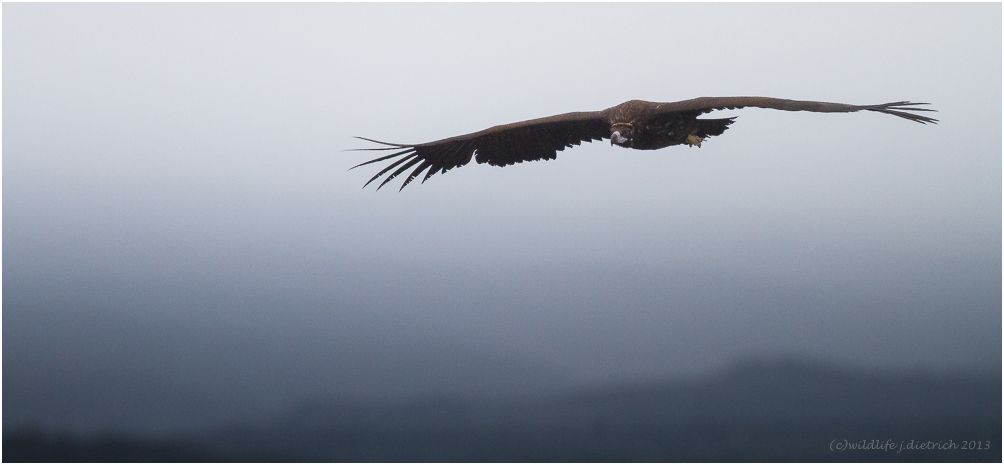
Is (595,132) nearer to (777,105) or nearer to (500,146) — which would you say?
(500,146)

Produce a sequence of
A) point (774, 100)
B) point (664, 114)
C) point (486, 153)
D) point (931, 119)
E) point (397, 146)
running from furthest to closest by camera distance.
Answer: point (486, 153)
point (397, 146)
point (664, 114)
point (774, 100)
point (931, 119)

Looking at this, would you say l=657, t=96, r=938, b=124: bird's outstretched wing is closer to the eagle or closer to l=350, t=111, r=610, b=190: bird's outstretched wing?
the eagle

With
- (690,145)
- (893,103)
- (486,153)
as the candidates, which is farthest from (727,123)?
(486,153)

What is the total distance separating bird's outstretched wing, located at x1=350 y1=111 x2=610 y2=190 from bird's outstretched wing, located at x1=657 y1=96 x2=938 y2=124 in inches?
58.8

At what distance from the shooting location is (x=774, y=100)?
8016mm

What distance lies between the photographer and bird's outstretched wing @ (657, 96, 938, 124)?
24.8 feet

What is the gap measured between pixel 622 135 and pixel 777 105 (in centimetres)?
184

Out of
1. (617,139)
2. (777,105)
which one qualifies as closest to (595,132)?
(617,139)

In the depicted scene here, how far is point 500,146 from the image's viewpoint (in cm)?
1049

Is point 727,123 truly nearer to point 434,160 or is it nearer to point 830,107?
point 830,107

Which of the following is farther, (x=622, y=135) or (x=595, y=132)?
(x=595, y=132)

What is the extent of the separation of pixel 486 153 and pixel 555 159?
0.92 meters

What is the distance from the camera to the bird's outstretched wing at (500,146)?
10.1 meters

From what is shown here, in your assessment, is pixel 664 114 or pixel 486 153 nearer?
pixel 664 114
